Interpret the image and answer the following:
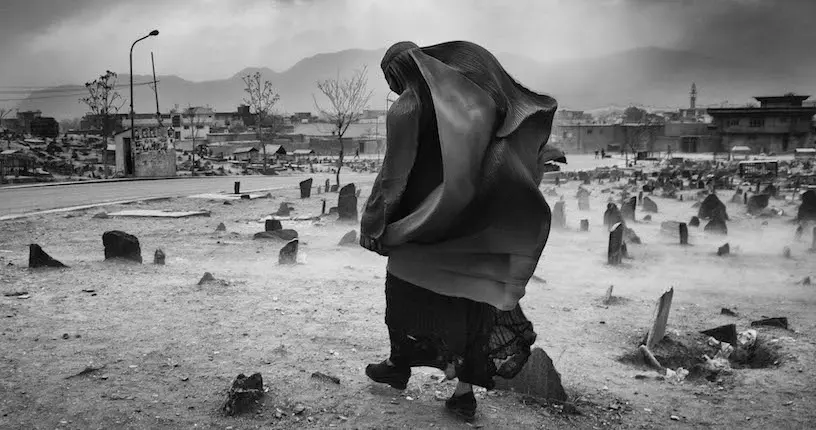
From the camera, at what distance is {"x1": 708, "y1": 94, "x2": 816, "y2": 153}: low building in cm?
5216

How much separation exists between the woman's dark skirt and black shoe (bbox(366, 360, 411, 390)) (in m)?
0.15

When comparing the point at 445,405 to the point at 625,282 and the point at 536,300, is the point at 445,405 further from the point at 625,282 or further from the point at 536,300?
the point at 625,282

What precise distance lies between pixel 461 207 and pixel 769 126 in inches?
2305

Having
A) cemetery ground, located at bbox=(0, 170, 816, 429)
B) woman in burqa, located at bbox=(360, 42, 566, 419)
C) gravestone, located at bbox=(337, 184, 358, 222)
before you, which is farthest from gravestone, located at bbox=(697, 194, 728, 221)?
woman in burqa, located at bbox=(360, 42, 566, 419)

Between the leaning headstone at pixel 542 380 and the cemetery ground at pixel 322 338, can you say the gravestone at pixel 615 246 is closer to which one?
the cemetery ground at pixel 322 338

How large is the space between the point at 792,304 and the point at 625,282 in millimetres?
1859

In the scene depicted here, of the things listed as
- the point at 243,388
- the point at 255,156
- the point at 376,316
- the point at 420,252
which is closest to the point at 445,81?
the point at 420,252

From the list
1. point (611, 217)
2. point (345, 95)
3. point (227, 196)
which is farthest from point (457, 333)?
point (345, 95)

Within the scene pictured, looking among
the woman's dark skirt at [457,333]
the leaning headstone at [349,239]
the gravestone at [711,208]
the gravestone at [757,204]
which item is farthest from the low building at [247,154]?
the woman's dark skirt at [457,333]

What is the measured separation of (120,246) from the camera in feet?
26.0

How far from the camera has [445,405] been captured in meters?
3.95

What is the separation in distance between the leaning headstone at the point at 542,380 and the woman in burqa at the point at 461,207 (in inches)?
22.5

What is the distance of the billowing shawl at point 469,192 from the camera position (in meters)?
3.33

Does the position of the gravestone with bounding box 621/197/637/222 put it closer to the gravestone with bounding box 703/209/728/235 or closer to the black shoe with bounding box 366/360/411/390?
the gravestone with bounding box 703/209/728/235
